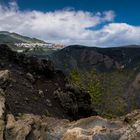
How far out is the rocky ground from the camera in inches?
970

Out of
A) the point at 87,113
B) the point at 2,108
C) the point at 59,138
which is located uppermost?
the point at 2,108

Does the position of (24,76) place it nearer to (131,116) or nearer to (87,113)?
(87,113)

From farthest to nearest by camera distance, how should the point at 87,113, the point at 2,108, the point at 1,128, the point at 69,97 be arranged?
the point at 87,113, the point at 69,97, the point at 2,108, the point at 1,128

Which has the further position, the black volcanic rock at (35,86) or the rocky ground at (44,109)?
the black volcanic rock at (35,86)

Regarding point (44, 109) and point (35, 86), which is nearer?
point (44, 109)

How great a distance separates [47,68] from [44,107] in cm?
1384

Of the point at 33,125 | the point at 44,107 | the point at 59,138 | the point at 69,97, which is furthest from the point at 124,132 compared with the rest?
the point at 69,97

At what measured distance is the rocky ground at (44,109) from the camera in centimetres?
2464

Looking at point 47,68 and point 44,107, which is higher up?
point 47,68

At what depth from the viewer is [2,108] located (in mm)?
25922

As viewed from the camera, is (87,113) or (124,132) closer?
(124,132)

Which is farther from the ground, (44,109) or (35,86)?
(35,86)

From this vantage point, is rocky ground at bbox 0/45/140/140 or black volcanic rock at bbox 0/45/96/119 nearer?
rocky ground at bbox 0/45/140/140

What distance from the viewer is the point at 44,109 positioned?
45.2m
